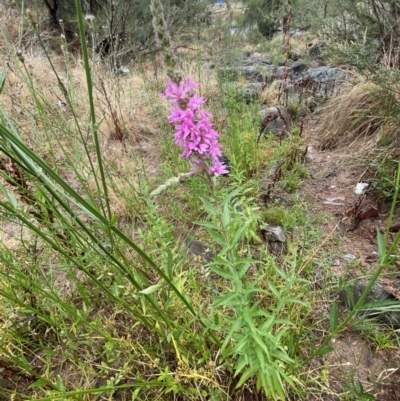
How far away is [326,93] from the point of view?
4445 mm

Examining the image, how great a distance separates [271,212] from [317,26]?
5029 mm

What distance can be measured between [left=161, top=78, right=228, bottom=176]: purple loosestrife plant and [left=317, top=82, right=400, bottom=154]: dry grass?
253 cm

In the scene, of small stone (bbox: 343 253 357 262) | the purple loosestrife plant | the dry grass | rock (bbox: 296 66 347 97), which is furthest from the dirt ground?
the purple loosestrife plant

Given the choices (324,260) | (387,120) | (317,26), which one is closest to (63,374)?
(324,260)

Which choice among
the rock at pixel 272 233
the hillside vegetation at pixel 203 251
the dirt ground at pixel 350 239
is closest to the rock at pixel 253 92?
the hillside vegetation at pixel 203 251

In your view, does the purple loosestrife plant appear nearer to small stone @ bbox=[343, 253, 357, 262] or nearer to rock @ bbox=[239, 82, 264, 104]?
small stone @ bbox=[343, 253, 357, 262]

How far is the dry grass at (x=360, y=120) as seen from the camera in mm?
3098

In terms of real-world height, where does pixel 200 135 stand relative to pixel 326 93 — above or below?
above

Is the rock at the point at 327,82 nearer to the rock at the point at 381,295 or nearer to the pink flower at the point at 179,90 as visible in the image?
the rock at the point at 381,295

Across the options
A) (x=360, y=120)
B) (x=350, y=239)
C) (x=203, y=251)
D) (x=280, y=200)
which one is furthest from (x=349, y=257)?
(x=360, y=120)

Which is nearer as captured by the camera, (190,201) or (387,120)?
(190,201)

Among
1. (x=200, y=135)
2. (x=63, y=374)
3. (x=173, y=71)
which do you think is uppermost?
(x=173, y=71)

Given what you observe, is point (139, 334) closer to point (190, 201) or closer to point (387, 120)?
point (190, 201)

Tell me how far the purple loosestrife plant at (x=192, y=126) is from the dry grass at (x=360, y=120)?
8.29 ft
